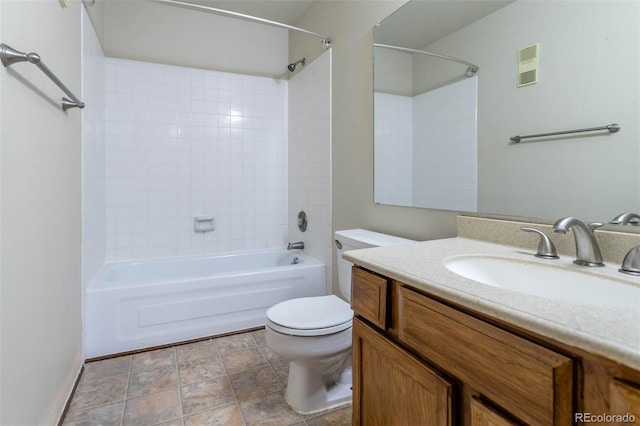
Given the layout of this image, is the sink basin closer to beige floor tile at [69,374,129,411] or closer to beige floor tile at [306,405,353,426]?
beige floor tile at [306,405,353,426]


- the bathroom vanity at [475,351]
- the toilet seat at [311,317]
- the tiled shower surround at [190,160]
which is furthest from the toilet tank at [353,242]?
the tiled shower surround at [190,160]

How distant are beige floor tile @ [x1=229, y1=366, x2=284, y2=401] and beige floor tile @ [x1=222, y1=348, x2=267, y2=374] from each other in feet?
0.16

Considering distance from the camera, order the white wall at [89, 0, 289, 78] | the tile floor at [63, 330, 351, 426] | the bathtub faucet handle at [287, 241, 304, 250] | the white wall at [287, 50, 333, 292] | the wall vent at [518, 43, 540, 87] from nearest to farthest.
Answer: the wall vent at [518, 43, 540, 87] → the tile floor at [63, 330, 351, 426] → the white wall at [287, 50, 333, 292] → the white wall at [89, 0, 289, 78] → the bathtub faucet handle at [287, 241, 304, 250]

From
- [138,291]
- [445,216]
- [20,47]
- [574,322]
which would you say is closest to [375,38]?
[445,216]

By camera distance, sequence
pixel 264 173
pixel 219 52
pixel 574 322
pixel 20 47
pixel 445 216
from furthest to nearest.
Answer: pixel 264 173 < pixel 219 52 < pixel 445 216 < pixel 20 47 < pixel 574 322

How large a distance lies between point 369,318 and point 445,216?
740 mm

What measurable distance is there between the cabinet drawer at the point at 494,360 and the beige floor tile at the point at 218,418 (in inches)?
40.3

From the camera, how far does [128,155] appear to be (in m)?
2.62

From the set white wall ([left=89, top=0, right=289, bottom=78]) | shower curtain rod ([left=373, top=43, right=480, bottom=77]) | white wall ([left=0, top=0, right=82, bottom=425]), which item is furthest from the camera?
white wall ([left=89, top=0, right=289, bottom=78])

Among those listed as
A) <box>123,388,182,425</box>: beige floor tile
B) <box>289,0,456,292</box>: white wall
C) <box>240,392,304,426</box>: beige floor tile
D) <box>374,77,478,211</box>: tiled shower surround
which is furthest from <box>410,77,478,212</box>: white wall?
<box>123,388,182,425</box>: beige floor tile

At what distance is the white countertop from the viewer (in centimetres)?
A: 45

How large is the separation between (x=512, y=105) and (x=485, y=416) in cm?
103

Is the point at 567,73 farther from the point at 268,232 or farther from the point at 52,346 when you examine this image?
the point at 268,232

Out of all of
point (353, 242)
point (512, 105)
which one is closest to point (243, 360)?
point (353, 242)
